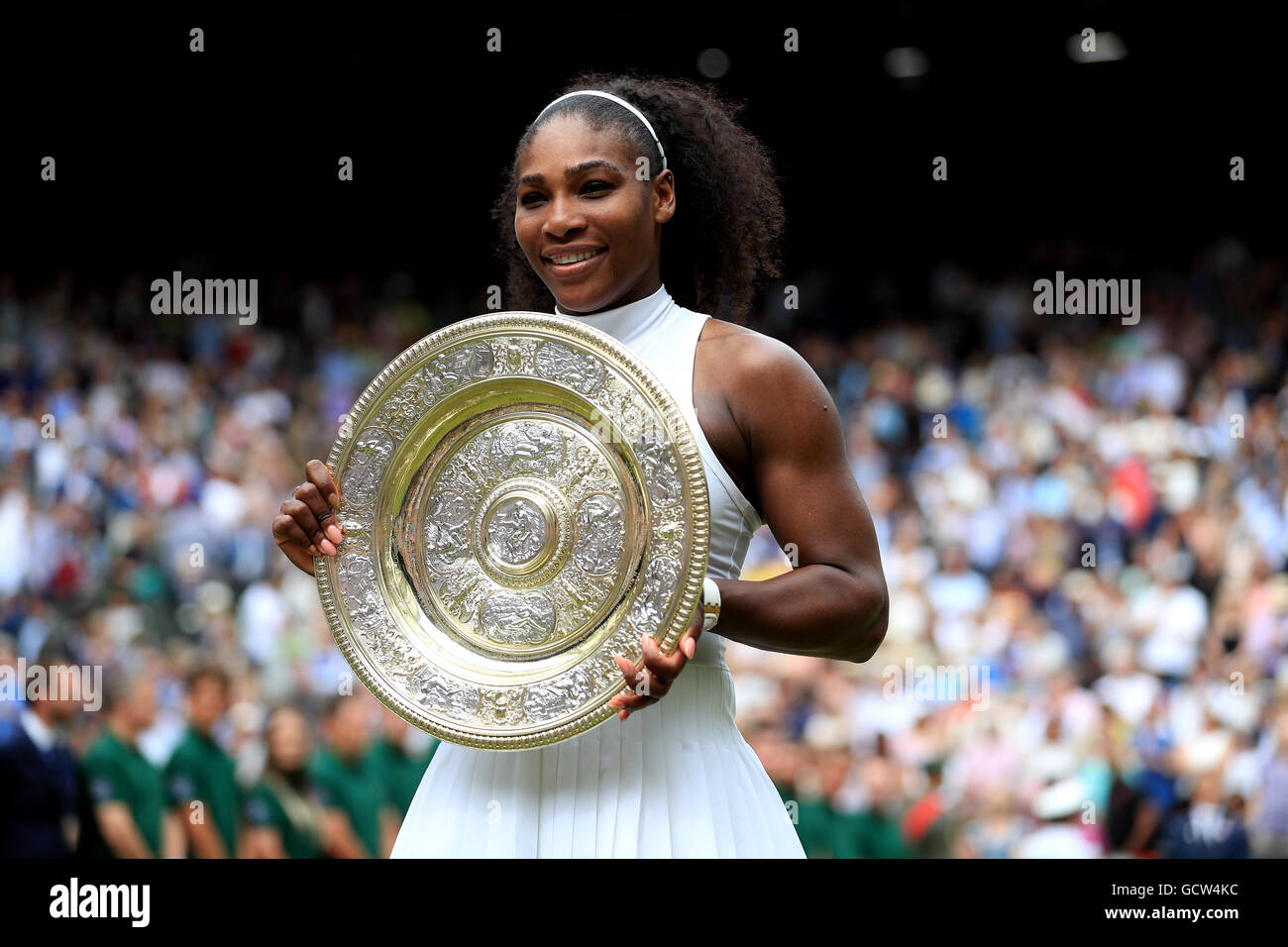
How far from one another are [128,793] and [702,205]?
3.82 m

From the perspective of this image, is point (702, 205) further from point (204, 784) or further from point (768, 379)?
point (204, 784)

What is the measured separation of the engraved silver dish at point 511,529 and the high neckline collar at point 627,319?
8.1 inches

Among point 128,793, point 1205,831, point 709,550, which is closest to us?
point 709,550

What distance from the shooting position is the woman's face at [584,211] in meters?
1.98

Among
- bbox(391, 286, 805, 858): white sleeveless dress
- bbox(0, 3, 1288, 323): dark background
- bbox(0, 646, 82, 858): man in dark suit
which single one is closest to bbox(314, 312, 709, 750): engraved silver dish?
bbox(391, 286, 805, 858): white sleeveless dress

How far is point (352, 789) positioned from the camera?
17.4ft

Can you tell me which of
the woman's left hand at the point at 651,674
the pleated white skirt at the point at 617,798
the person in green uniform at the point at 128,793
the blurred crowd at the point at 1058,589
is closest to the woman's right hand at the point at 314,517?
the pleated white skirt at the point at 617,798

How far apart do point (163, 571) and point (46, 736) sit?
155 centimetres

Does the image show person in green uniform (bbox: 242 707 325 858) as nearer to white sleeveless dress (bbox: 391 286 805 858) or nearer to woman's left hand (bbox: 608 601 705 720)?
white sleeveless dress (bbox: 391 286 805 858)

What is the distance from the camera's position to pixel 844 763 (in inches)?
218

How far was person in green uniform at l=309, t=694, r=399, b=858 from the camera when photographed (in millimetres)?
5242

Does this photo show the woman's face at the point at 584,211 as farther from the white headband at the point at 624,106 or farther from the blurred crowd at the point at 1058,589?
the blurred crowd at the point at 1058,589

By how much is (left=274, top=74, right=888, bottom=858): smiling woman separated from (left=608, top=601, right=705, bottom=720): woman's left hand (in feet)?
0.20

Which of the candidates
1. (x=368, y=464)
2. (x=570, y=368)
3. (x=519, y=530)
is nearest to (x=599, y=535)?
(x=519, y=530)
